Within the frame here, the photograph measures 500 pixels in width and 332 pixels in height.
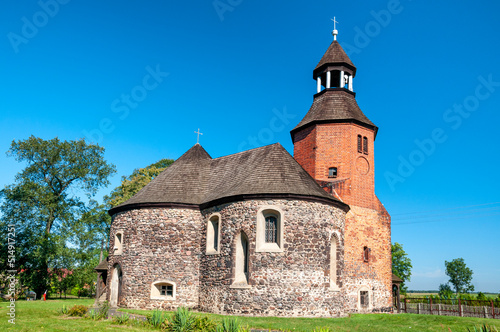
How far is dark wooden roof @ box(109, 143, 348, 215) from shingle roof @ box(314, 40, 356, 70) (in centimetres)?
729

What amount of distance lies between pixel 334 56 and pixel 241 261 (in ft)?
48.6

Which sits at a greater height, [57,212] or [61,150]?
[61,150]

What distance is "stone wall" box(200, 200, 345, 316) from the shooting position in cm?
1811

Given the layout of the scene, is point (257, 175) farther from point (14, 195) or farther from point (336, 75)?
point (14, 195)

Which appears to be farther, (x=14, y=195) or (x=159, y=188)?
(x=14, y=195)

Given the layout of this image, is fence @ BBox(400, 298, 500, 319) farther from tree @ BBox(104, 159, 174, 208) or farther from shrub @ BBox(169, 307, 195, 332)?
tree @ BBox(104, 159, 174, 208)

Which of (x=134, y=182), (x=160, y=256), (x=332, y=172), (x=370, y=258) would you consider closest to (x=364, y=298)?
(x=370, y=258)

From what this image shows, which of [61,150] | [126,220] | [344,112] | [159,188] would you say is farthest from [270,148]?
[61,150]

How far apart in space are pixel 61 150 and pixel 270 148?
73.2ft

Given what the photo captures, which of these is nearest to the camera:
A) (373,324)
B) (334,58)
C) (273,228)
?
(373,324)

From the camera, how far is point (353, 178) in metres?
23.3

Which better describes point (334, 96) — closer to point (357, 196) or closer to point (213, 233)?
point (357, 196)

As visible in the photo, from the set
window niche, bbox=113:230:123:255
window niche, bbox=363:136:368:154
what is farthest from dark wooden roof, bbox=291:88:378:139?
window niche, bbox=113:230:123:255

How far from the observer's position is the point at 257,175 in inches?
814
